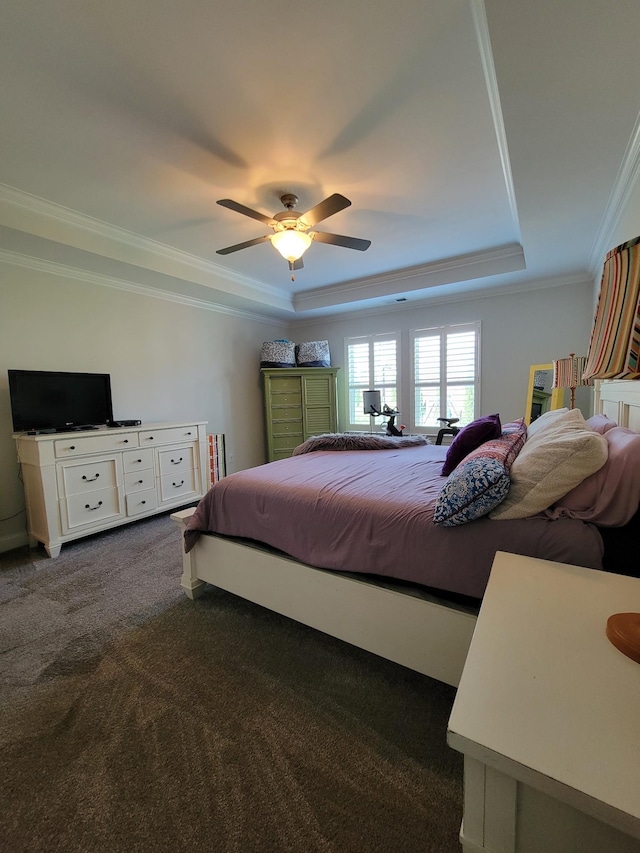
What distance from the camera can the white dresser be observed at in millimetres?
2674

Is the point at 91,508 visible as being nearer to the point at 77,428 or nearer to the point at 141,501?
the point at 141,501

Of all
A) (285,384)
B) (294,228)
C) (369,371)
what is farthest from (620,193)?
(285,384)

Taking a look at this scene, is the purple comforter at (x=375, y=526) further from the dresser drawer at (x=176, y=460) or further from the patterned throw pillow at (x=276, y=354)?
the patterned throw pillow at (x=276, y=354)

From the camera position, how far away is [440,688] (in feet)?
4.82

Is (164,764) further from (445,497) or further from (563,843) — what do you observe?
(445,497)

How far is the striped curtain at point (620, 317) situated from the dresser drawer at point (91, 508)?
131 inches

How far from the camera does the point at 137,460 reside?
3213 millimetres

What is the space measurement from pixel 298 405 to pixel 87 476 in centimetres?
274

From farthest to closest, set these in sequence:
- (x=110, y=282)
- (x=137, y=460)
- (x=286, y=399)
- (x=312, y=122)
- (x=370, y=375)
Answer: (x=370, y=375) < (x=286, y=399) < (x=110, y=282) < (x=137, y=460) < (x=312, y=122)

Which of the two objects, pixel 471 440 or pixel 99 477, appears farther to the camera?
pixel 99 477

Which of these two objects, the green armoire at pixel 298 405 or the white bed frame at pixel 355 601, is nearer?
the white bed frame at pixel 355 601

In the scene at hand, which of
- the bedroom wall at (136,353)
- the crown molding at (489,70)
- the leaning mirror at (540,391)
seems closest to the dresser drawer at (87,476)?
the bedroom wall at (136,353)

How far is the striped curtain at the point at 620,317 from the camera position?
681 mm

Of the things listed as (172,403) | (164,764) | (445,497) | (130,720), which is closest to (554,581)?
(445,497)
